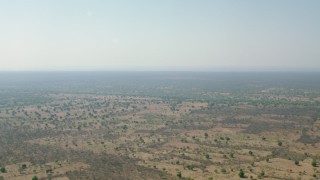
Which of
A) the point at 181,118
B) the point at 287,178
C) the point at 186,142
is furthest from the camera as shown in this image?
the point at 181,118

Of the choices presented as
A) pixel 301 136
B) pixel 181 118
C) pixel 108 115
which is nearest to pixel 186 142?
pixel 301 136

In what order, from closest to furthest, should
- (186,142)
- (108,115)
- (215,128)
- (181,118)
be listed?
(186,142), (215,128), (181,118), (108,115)

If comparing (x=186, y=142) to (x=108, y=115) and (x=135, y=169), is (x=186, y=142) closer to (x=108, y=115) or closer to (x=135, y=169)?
(x=135, y=169)

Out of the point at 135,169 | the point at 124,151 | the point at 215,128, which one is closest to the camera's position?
the point at 135,169

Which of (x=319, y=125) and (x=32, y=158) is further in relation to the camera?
(x=319, y=125)

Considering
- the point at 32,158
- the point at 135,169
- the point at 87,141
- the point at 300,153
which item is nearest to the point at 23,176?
the point at 32,158

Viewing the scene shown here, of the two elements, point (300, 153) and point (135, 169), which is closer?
point (135, 169)

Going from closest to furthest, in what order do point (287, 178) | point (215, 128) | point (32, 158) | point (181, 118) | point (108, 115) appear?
1. point (287, 178)
2. point (32, 158)
3. point (215, 128)
4. point (181, 118)
5. point (108, 115)

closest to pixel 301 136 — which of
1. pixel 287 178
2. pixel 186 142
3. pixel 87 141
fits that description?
pixel 186 142

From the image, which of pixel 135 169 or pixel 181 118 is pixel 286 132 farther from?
pixel 135 169
